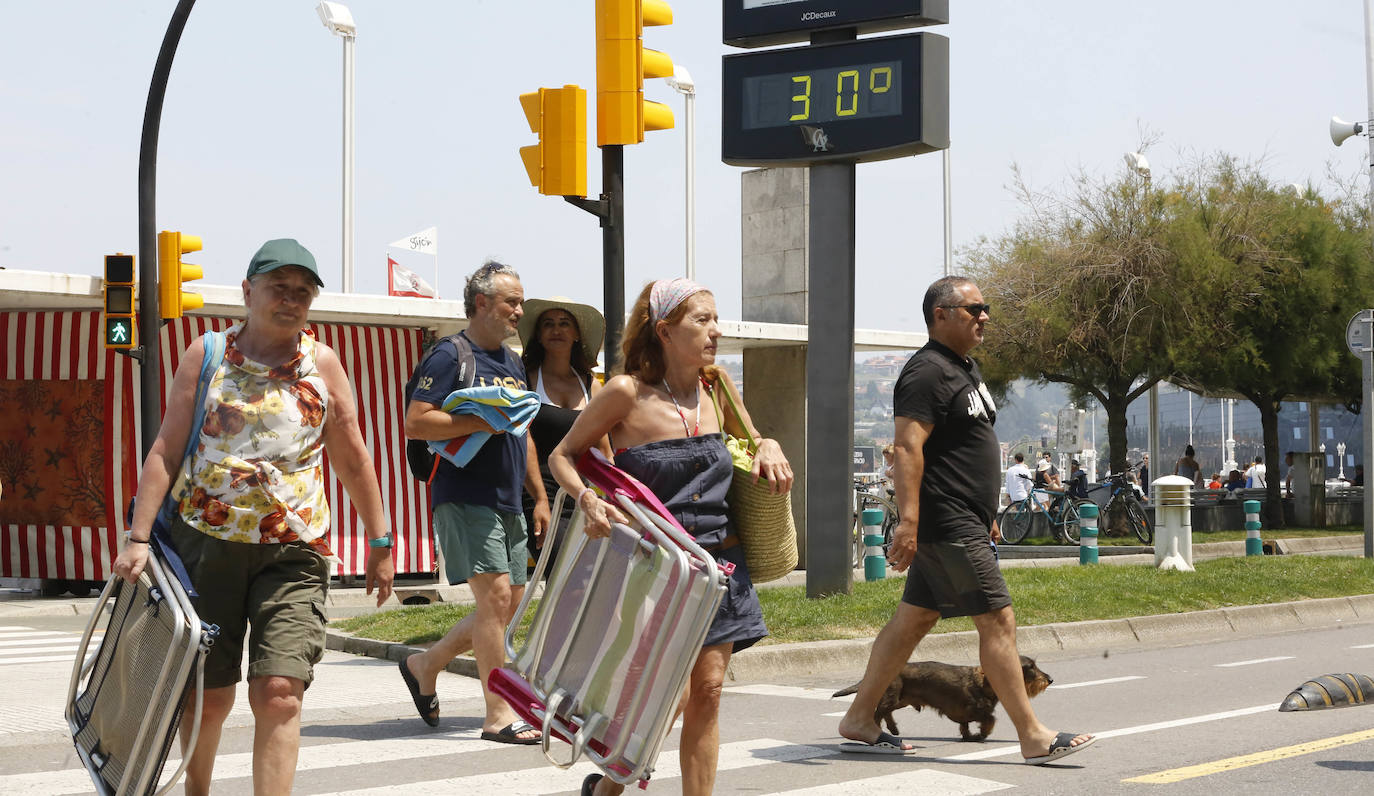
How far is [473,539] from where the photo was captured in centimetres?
664

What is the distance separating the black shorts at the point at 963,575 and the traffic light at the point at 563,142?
387 centimetres

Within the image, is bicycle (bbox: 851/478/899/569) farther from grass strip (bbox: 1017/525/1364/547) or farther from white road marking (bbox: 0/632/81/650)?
white road marking (bbox: 0/632/81/650)

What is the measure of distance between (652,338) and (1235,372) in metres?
26.2

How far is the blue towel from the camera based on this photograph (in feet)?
21.3

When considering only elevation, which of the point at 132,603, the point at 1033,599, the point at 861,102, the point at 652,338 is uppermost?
the point at 861,102

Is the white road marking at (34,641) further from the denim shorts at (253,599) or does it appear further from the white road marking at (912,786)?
the white road marking at (912,786)

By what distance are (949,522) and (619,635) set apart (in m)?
2.12

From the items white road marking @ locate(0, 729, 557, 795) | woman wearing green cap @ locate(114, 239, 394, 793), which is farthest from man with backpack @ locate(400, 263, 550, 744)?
woman wearing green cap @ locate(114, 239, 394, 793)

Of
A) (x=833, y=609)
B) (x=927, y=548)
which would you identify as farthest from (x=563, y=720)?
(x=833, y=609)

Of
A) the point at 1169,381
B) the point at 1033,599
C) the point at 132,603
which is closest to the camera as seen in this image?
the point at 132,603

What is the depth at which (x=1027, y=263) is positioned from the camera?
94.6 feet

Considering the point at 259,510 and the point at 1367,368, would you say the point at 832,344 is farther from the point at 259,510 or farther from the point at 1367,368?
the point at 1367,368

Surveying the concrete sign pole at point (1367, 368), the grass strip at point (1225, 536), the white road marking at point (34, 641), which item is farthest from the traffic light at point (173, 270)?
the grass strip at point (1225, 536)

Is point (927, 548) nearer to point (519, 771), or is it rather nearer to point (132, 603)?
point (519, 771)
